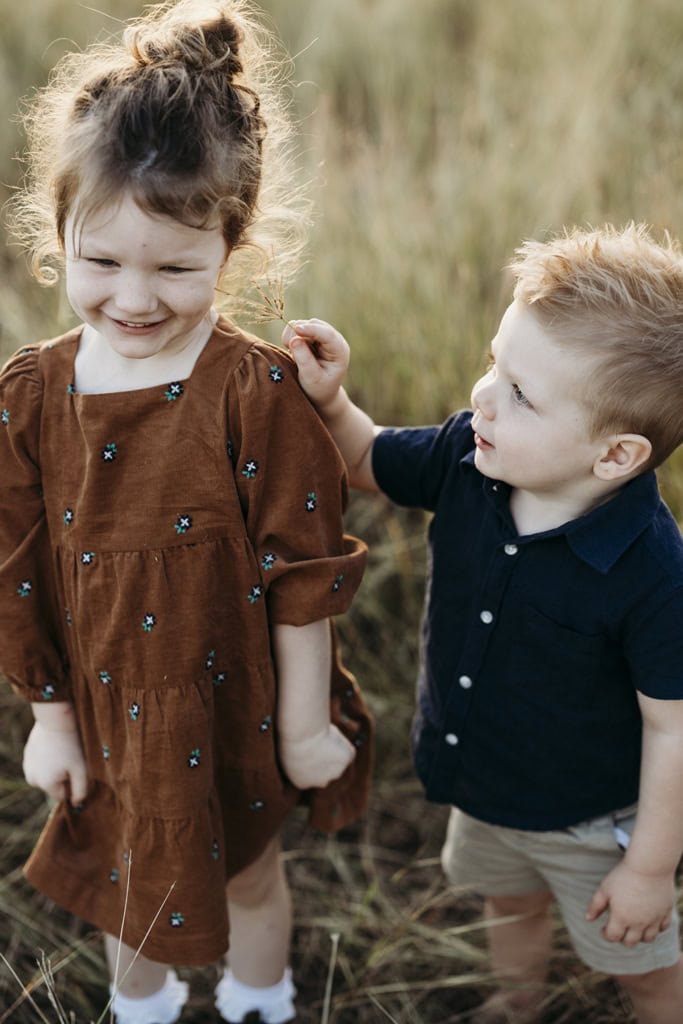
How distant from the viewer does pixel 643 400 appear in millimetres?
1409

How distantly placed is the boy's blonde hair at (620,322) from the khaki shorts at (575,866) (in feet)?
2.47

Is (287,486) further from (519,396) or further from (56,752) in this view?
(56,752)

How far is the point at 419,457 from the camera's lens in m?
1.74

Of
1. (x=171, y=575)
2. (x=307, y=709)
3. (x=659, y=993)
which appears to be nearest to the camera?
(x=171, y=575)

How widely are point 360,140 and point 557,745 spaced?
10.6ft

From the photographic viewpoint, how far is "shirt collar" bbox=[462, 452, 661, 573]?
1495 millimetres

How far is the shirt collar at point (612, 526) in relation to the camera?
150 cm

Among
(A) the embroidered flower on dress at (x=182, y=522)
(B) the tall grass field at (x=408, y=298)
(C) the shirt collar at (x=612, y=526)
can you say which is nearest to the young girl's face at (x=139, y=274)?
(A) the embroidered flower on dress at (x=182, y=522)

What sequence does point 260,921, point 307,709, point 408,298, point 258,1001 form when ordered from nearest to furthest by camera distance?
point 307,709 → point 260,921 → point 258,1001 → point 408,298

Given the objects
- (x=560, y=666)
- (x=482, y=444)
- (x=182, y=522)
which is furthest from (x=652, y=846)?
(x=182, y=522)

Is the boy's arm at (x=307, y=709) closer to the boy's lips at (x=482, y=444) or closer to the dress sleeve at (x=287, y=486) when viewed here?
the dress sleeve at (x=287, y=486)

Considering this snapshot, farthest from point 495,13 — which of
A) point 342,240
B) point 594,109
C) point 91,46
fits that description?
point 91,46

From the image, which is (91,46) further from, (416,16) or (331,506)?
(416,16)

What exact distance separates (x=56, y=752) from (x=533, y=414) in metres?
1.03
